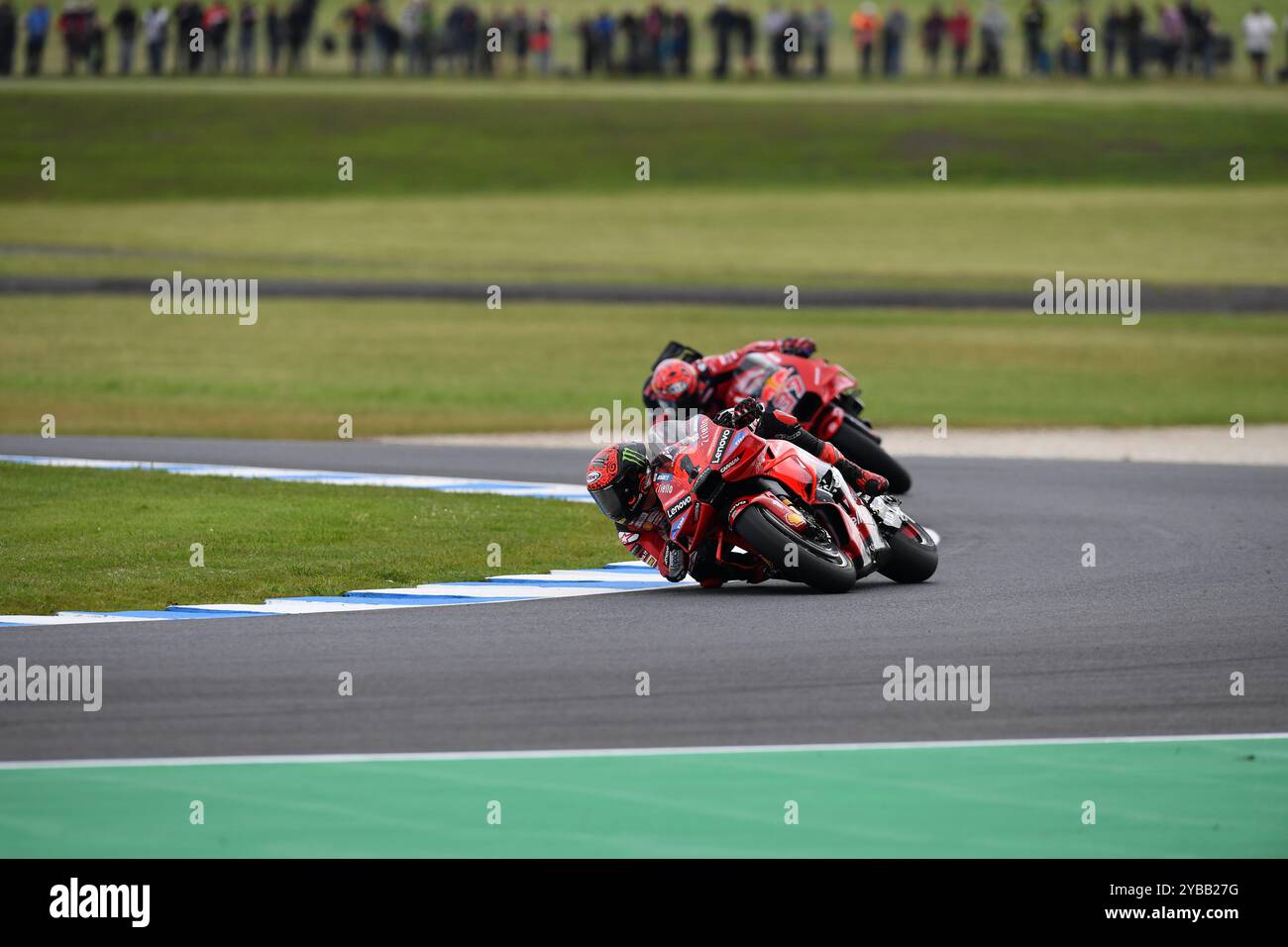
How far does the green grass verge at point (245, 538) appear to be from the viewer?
40.2 feet

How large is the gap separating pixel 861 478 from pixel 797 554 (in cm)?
98

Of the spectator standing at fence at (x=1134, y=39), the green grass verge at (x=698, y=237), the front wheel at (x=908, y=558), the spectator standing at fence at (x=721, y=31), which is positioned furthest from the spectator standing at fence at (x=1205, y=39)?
the front wheel at (x=908, y=558)

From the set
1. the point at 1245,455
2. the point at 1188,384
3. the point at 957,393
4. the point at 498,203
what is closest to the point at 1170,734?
the point at 1245,455

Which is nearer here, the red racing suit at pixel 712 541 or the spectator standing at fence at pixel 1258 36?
the red racing suit at pixel 712 541

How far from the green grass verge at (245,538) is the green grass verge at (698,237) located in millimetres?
23246

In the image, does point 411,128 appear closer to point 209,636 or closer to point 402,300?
point 402,300

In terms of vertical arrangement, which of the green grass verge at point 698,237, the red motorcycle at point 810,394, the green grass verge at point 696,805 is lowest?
the green grass verge at point 696,805

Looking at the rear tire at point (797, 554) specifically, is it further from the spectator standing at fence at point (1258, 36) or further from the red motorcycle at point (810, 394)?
Answer: the spectator standing at fence at point (1258, 36)

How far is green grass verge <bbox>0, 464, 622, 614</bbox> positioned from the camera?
40.2 feet

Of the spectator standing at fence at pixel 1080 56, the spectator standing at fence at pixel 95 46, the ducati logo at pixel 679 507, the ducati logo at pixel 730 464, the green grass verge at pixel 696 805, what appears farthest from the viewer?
the spectator standing at fence at pixel 1080 56

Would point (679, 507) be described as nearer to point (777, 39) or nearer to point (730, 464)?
point (730, 464)

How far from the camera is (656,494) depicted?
12117mm
